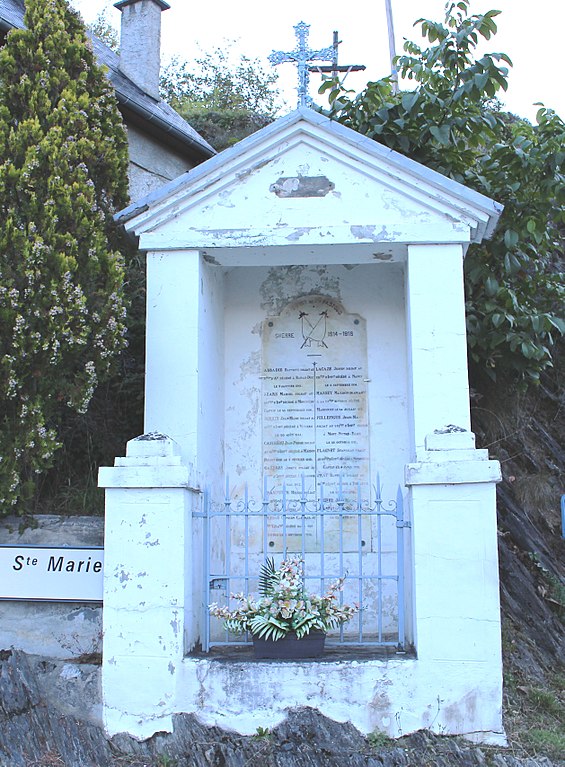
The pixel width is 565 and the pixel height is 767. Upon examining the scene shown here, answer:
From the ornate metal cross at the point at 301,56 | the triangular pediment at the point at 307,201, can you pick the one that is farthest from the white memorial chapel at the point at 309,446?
the ornate metal cross at the point at 301,56

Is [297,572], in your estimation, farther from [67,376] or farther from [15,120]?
[15,120]

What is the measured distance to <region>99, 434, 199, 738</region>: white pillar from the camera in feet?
16.7

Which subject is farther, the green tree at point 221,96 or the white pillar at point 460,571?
the green tree at point 221,96

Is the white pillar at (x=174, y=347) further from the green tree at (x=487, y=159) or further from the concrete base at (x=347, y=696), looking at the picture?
the green tree at (x=487, y=159)

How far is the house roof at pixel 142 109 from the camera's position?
10188 mm

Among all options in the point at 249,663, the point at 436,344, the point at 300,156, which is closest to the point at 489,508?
the point at 436,344

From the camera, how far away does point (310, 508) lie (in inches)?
261

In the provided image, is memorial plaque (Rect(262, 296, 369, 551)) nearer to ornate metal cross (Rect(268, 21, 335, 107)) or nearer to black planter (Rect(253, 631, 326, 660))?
black planter (Rect(253, 631, 326, 660))

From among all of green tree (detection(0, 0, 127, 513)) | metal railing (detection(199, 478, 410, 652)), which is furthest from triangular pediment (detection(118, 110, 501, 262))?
metal railing (detection(199, 478, 410, 652))

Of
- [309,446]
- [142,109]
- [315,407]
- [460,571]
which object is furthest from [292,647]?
[142,109]

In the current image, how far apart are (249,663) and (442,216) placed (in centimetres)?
336

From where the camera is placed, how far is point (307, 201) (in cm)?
596

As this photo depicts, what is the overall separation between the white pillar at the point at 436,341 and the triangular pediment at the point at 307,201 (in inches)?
6.8

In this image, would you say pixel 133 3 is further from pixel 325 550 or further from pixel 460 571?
pixel 460 571
